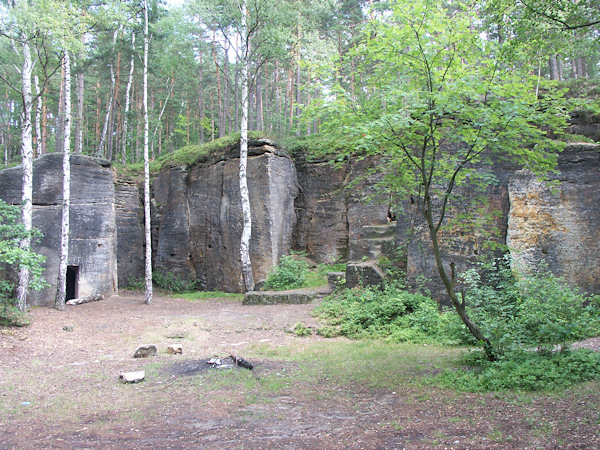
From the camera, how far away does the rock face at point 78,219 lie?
13.9 meters

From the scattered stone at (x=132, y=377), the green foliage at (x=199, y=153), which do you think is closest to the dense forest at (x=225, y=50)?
the green foliage at (x=199, y=153)

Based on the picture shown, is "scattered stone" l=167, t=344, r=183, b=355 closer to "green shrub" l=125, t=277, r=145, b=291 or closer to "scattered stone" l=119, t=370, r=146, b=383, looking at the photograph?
"scattered stone" l=119, t=370, r=146, b=383

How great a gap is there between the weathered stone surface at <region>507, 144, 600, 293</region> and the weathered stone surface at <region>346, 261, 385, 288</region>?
352 centimetres

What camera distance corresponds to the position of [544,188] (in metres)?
10.0

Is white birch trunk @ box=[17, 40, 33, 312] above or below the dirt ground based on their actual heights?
above

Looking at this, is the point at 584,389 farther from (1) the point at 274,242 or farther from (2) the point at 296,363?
(1) the point at 274,242

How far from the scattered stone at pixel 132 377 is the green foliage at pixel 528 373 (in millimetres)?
4390

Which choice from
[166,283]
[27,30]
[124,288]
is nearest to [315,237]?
[166,283]

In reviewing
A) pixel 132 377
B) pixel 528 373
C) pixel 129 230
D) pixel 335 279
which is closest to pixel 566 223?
pixel 528 373

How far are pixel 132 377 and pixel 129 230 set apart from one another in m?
14.2

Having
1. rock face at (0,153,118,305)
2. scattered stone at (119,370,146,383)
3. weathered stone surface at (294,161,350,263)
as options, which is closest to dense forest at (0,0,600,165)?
rock face at (0,153,118,305)

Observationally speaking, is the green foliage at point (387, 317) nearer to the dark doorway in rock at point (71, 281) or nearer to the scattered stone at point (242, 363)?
the scattered stone at point (242, 363)

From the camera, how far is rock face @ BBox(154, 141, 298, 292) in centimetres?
1678

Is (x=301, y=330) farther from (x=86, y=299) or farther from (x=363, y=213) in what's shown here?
(x=86, y=299)
